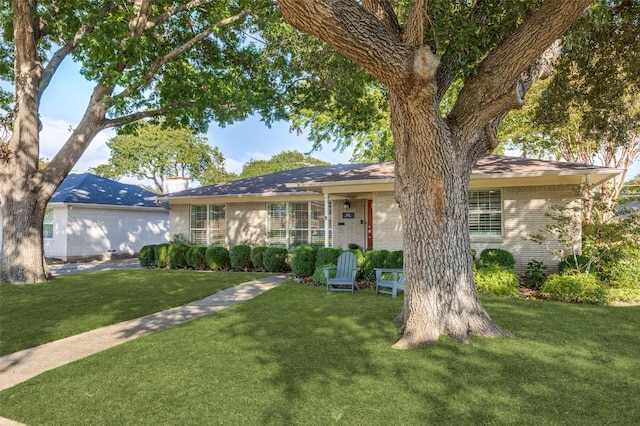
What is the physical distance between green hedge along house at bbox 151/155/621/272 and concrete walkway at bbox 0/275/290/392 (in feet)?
16.7

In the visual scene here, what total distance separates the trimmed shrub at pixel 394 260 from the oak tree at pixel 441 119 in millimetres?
5108

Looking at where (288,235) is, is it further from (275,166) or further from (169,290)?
(275,166)

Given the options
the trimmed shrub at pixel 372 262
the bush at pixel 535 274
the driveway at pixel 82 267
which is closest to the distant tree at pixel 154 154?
the driveway at pixel 82 267

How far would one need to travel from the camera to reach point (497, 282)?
9062 millimetres

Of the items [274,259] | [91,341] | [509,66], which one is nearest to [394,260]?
[274,259]

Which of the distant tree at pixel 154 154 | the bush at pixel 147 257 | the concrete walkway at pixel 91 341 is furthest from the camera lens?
the distant tree at pixel 154 154

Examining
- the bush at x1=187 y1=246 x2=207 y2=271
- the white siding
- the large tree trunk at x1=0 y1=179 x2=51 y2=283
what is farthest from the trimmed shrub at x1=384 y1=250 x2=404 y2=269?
the white siding

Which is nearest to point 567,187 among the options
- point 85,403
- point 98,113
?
point 85,403

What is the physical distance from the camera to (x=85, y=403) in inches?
142

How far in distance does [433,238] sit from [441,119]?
61.7 inches

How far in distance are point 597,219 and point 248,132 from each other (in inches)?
1242

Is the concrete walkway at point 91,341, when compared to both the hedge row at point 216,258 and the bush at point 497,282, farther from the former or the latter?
the bush at point 497,282

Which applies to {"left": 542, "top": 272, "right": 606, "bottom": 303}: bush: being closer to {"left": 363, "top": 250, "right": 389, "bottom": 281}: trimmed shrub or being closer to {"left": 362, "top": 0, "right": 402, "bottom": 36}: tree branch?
{"left": 363, "top": 250, "right": 389, "bottom": 281}: trimmed shrub

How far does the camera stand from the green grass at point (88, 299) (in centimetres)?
634
